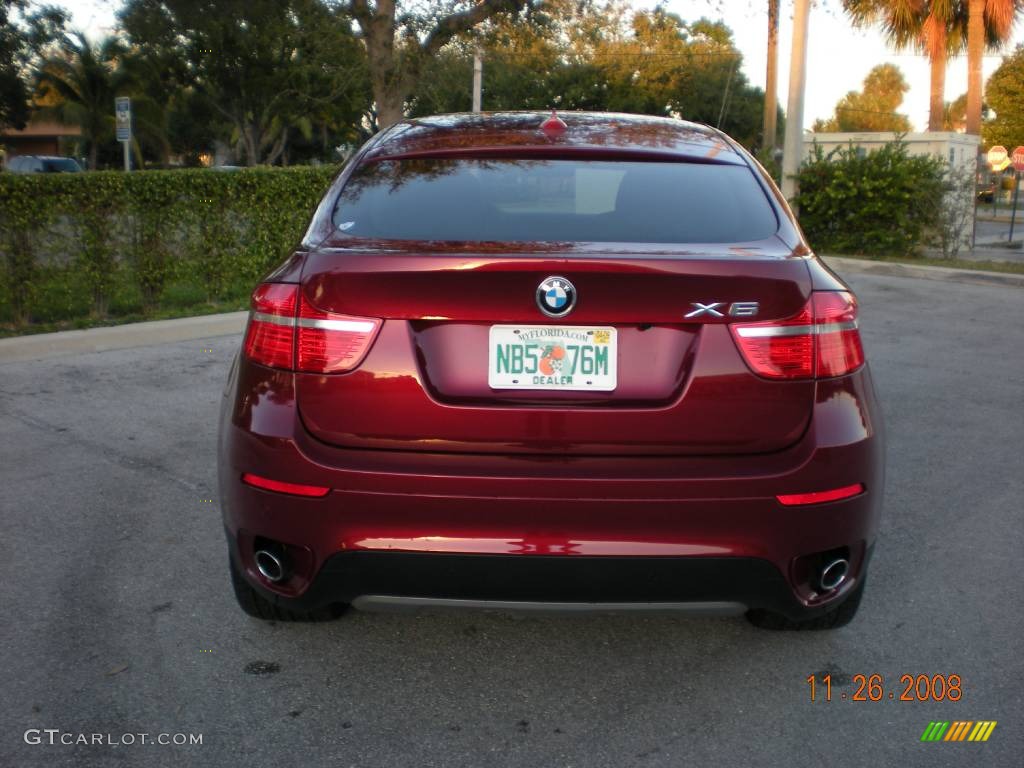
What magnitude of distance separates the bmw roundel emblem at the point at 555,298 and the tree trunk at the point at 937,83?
30.1 m

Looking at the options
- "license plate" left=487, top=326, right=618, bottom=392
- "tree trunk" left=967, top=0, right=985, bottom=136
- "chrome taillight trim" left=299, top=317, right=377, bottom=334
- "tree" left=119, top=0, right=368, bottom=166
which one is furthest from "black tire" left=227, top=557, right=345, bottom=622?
"tree trunk" left=967, top=0, right=985, bottom=136

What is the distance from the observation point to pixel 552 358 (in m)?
2.73

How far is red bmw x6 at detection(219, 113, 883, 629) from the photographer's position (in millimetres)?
2711

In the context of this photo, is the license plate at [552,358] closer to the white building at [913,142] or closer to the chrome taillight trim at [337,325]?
the chrome taillight trim at [337,325]

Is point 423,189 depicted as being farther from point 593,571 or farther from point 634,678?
point 634,678

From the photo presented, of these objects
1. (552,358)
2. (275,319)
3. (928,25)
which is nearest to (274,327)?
(275,319)

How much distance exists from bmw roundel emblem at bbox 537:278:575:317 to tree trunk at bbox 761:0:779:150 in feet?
78.6

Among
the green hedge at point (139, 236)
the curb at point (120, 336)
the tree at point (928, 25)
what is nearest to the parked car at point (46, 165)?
the tree at point (928, 25)

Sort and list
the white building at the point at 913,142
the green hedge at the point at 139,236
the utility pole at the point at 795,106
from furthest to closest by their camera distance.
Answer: the white building at the point at 913,142 → the utility pole at the point at 795,106 → the green hedge at the point at 139,236

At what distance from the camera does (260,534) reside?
2.89 metres

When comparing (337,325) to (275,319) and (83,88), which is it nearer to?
(275,319)

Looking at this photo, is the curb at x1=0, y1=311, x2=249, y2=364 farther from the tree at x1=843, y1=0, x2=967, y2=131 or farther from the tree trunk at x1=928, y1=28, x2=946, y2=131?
the tree trunk at x1=928, y1=28, x2=946, y2=131

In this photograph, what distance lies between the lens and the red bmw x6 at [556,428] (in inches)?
107

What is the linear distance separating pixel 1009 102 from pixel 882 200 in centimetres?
3972
